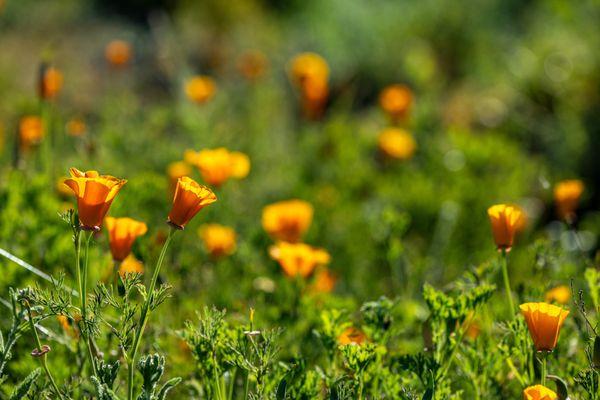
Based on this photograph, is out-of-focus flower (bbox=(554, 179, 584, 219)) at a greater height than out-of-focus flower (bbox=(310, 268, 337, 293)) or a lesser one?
greater

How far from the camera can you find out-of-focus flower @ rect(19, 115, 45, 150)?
259 cm

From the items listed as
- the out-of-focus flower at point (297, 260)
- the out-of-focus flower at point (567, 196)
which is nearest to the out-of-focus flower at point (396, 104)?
the out-of-focus flower at point (567, 196)

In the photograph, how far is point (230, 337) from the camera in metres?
1.44

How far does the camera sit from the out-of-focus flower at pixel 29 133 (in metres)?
2.59

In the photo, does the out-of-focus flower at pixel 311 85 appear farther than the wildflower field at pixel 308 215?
Yes

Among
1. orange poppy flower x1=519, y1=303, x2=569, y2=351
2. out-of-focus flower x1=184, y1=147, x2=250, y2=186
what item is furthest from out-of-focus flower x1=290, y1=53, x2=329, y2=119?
orange poppy flower x1=519, y1=303, x2=569, y2=351

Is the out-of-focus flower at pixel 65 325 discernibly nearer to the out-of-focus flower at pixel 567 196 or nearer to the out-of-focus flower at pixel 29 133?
the out-of-focus flower at pixel 29 133

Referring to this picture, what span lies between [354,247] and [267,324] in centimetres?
97

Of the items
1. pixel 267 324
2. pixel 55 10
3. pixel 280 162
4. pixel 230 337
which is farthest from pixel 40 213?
pixel 55 10

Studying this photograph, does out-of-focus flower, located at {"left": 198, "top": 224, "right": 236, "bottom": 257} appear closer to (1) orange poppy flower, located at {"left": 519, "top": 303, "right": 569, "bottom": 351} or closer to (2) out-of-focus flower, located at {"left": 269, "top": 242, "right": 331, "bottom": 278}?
(2) out-of-focus flower, located at {"left": 269, "top": 242, "right": 331, "bottom": 278}

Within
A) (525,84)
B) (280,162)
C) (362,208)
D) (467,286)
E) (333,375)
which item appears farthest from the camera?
(525,84)

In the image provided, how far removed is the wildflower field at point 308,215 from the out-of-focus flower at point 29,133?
0.04ft

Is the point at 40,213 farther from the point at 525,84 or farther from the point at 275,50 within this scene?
the point at 275,50

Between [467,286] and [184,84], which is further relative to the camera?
[184,84]
